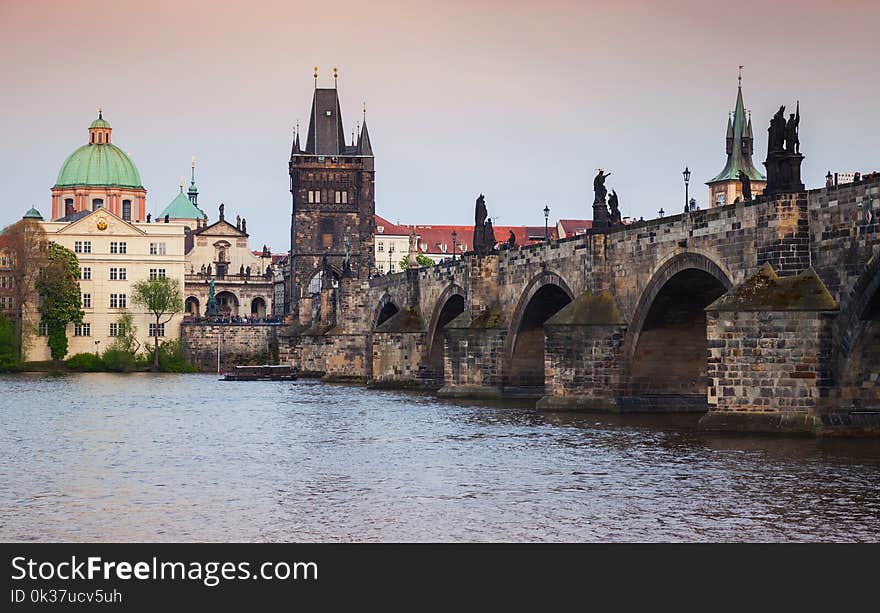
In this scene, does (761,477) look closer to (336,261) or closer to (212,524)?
(212,524)

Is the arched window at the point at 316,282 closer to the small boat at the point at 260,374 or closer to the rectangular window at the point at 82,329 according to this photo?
the rectangular window at the point at 82,329

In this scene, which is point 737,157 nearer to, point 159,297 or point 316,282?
point 316,282

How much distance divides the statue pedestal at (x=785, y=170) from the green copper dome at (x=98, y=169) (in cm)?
12754

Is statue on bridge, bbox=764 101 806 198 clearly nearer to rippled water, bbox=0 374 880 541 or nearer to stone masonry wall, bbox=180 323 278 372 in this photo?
rippled water, bbox=0 374 880 541

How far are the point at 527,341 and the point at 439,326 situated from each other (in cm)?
1514

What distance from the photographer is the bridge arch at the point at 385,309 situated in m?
84.4

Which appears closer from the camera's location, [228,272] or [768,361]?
[768,361]

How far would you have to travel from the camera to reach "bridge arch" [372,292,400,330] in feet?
277

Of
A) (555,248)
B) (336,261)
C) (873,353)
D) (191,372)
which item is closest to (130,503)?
(873,353)

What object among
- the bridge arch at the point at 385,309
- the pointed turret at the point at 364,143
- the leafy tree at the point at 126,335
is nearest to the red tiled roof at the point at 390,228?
the pointed turret at the point at 364,143

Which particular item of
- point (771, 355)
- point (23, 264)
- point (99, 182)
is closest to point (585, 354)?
point (771, 355)

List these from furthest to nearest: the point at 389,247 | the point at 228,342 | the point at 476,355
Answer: the point at 389,247 < the point at 228,342 < the point at 476,355

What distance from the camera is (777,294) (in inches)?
1378
